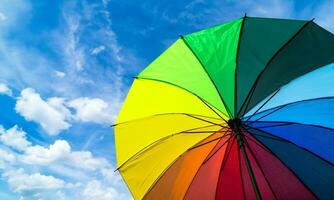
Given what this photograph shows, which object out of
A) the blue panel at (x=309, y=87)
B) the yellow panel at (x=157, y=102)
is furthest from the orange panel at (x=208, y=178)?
the blue panel at (x=309, y=87)

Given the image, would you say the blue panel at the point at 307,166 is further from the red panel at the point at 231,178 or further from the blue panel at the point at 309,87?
the blue panel at the point at 309,87

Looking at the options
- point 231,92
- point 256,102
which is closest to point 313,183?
point 256,102

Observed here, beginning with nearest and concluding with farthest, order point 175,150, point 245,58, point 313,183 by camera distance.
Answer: point 245,58, point 313,183, point 175,150

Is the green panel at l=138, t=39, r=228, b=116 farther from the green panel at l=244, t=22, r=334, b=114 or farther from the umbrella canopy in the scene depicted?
the green panel at l=244, t=22, r=334, b=114

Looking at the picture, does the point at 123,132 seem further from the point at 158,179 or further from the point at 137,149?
the point at 158,179

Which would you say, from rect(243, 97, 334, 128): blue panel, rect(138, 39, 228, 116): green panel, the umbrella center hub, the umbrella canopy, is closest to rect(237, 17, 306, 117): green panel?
the umbrella canopy

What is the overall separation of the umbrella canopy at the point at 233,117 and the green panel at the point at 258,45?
0.01 m

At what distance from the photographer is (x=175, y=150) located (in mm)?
5656

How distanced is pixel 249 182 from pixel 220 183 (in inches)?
19.4

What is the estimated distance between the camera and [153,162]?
571 centimetres

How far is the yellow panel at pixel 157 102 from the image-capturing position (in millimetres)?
5160

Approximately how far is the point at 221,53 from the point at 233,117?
3.10 feet

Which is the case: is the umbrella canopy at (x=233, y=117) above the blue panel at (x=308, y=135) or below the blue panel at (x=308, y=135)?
above

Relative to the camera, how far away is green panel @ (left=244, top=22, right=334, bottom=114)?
15.2 ft
